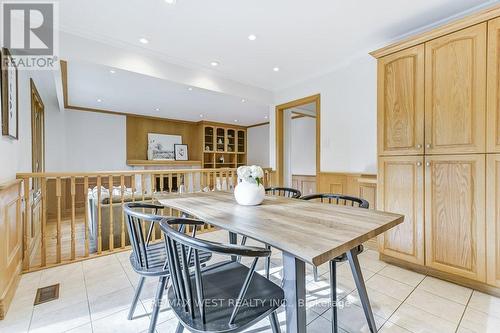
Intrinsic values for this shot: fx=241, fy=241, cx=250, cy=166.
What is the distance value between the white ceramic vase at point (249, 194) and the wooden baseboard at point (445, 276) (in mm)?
1707

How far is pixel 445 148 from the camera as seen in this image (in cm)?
204

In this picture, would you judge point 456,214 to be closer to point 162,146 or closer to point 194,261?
point 194,261

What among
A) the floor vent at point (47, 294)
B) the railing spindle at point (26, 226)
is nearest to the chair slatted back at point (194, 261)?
the floor vent at point (47, 294)

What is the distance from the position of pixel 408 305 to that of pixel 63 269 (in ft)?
10.0

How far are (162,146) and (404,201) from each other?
19.8 ft

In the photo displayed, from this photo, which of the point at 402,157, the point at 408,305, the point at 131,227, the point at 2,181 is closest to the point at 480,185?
the point at 402,157

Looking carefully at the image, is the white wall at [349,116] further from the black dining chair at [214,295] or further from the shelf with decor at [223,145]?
the shelf with decor at [223,145]

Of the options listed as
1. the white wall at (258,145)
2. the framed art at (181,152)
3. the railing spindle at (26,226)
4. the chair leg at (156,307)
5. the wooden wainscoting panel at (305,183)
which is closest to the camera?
the chair leg at (156,307)

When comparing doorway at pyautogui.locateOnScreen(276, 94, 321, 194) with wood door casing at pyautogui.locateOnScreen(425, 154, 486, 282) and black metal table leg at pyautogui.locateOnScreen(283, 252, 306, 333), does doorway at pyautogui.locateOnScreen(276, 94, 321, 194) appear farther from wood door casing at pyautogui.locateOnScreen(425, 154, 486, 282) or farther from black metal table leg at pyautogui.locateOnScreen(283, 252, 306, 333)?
black metal table leg at pyautogui.locateOnScreen(283, 252, 306, 333)

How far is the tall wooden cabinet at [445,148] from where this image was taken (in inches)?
72.4

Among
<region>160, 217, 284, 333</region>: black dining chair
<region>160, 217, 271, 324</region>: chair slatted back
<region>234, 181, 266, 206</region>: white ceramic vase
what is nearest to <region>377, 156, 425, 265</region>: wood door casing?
<region>234, 181, 266, 206</region>: white ceramic vase

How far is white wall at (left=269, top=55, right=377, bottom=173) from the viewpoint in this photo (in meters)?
3.04

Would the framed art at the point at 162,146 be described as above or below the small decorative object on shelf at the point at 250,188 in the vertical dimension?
above

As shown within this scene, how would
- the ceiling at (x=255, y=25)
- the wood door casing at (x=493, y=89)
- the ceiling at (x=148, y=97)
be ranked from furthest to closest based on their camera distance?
the ceiling at (x=148, y=97), the ceiling at (x=255, y=25), the wood door casing at (x=493, y=89)
